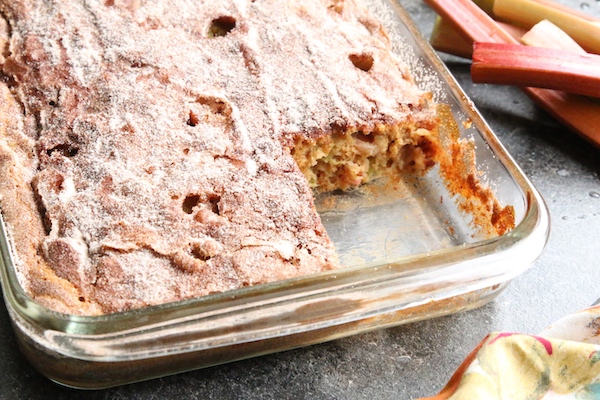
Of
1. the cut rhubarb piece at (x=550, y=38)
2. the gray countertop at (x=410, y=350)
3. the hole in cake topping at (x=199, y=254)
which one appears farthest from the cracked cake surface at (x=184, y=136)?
the cut rhubarb piece at (x=550, y=38)

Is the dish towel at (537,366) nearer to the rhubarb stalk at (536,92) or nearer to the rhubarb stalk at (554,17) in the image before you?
the rhubarb stalk at (536,92)

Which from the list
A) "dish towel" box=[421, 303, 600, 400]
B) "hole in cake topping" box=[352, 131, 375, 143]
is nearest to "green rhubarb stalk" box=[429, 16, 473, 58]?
"hole in cake topping" box=[352, 131, 375, 143]

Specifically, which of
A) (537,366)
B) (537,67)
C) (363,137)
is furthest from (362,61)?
(537,366)

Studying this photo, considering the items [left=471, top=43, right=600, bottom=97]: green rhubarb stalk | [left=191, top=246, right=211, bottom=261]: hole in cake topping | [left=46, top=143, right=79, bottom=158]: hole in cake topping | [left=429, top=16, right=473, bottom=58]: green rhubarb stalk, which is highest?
[left=471, top=43, right=600, bottom=97]: green rhubarb stalk

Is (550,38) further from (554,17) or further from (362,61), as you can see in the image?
(362,61)

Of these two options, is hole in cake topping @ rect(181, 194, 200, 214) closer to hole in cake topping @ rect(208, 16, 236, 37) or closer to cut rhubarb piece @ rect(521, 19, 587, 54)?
hole in cake topping @ rect(208, 16, 236, 37)

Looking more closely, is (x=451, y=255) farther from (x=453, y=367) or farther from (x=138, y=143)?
(x=138, y=143)

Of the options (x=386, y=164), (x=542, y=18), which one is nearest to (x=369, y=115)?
(x=386, y=164)
